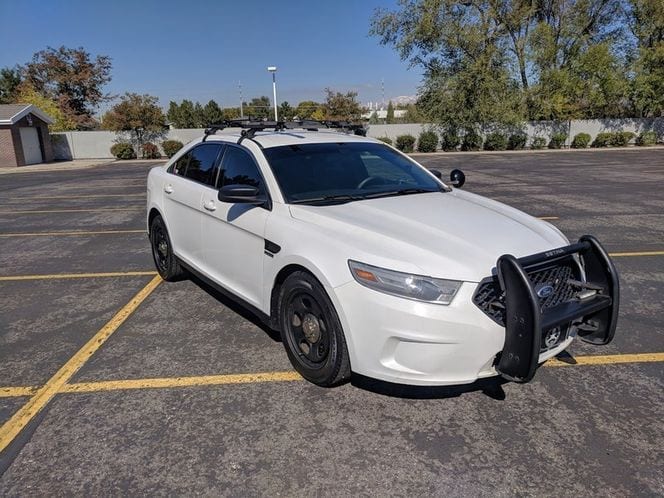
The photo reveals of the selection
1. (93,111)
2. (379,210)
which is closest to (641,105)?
(379,210)

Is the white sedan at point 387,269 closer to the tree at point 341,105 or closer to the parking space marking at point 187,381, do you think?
the parking space marking at point 187,381

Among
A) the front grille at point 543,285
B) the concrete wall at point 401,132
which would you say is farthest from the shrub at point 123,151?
the front grille at point 543,285

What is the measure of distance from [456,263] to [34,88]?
165 feet

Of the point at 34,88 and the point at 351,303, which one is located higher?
the point at 34,88

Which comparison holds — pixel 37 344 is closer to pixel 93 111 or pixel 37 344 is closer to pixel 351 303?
pixel 351 303

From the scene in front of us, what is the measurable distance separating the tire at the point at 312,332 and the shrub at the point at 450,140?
30.9 m

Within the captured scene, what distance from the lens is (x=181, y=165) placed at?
5320 mm

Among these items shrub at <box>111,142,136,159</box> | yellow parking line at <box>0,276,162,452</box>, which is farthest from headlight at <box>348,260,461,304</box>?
shrub at <box>111,142,136,159</box>

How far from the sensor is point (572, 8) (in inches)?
1318

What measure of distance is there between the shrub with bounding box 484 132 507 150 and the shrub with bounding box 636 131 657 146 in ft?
30.1

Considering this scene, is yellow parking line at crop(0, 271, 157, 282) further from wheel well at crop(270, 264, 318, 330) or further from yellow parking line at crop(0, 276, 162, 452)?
wheel well at crop(270, 264, 318, 330)

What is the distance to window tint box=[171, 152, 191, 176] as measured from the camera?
206 inches

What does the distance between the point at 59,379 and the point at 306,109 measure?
67.3 m

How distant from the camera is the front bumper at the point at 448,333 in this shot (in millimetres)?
2619
